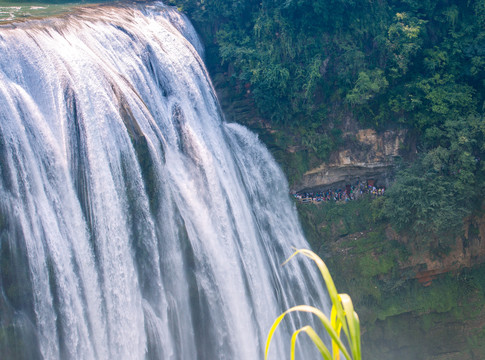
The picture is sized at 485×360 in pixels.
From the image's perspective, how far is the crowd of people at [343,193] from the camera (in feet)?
62.2

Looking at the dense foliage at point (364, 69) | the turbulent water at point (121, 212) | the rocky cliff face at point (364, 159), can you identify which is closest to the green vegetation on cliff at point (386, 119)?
the dense foliage at point (364, 69)

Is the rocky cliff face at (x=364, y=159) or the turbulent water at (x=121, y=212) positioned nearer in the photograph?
the turbulent water at (x=121, y=212)

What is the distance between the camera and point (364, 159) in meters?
18.7

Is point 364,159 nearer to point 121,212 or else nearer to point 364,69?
point 364,69

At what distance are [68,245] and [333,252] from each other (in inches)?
432

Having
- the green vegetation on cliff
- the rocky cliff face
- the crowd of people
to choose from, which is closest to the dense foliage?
the green vegetation on cliff

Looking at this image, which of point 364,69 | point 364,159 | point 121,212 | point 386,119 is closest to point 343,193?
point 364,159

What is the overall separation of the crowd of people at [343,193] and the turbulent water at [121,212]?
3418 mm

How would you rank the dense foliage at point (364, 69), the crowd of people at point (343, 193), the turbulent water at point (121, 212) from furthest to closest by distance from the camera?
the crowd of people at point (343, 193)
the dense foliage at point (364, 69)
the turbulent water at point (121, 212)

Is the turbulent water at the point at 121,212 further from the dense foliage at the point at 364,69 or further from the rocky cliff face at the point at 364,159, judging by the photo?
the rocky cliff face at the point at 364,159

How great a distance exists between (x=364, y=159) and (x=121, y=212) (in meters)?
11.2

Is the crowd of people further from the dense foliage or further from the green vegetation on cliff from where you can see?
the dense foliage

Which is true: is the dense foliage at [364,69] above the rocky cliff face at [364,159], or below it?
above

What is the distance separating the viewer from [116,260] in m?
10.9
